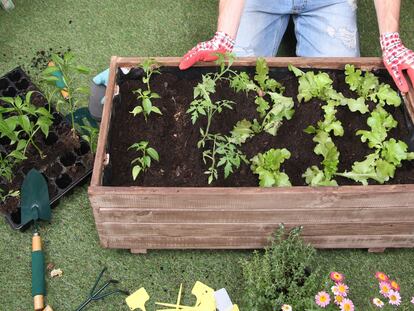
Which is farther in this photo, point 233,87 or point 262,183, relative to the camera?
point 233,87

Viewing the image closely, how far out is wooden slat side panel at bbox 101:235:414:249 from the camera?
1609mm

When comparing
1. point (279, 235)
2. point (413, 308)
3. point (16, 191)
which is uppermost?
point (279, 235)

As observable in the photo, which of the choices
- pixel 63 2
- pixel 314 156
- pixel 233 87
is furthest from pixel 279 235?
pixel 63 2

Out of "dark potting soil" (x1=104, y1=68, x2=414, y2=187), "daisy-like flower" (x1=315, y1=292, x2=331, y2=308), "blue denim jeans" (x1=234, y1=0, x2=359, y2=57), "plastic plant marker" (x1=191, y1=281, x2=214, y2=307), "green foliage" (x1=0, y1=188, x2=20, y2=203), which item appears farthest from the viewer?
"blue denim jeans" (x1=234, y1=0, x2=359, y2=57)

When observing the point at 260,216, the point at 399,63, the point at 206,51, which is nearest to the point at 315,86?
the point at 399,63

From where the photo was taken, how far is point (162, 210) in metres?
1.46

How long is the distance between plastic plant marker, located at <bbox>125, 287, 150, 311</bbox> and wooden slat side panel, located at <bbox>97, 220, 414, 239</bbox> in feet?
0.72

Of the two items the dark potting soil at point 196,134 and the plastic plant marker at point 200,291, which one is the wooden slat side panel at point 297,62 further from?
the plastic plant marker at point 200,291

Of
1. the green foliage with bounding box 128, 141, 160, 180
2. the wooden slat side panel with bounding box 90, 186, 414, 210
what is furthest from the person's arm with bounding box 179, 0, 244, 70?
the wooden slat side panel with bounding box 90, 186, 414, 210

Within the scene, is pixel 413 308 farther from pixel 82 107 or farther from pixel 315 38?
pixel 82 107

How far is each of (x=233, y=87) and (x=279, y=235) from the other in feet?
1.81

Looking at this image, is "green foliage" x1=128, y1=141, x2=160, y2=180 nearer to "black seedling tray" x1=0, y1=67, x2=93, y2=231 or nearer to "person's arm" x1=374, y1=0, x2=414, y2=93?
"black seedling tray" x1=0, y1=67, x2=93, y2=231

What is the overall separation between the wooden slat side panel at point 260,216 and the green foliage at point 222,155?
0.42 ft

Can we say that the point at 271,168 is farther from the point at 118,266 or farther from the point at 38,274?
the point at 38,274
